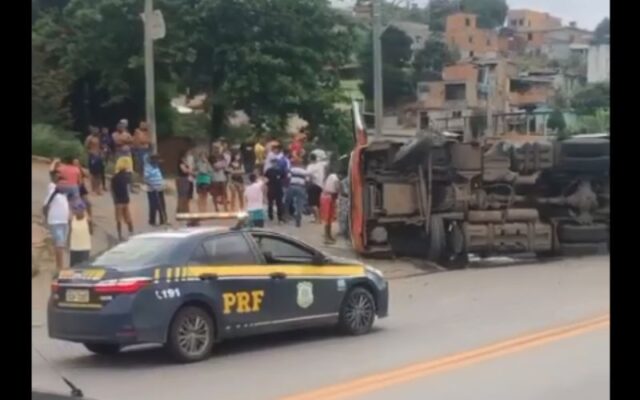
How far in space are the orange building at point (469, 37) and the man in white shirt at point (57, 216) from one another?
213 inches

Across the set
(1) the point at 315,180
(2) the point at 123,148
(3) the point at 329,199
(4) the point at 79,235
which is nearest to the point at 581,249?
(3) the point at 329,199

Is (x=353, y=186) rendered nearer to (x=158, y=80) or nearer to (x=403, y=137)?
(x=403, y=137)

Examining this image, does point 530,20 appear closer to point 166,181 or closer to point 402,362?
point 166,181

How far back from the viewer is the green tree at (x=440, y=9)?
16.2m

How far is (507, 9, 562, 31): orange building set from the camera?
1541 cm

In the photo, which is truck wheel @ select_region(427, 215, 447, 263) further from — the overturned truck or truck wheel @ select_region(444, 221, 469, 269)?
truck wheel @ select_region(444, 221, 469, 269)

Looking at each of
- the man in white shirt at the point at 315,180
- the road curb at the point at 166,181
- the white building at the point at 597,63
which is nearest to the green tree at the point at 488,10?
the white building at the point at 597,63

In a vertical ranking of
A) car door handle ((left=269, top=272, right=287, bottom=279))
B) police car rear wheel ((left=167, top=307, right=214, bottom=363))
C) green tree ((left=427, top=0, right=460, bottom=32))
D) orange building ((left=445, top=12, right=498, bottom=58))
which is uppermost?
green tree ((left=427, top=0, right=460, bottom=32))

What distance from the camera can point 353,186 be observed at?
682 inches

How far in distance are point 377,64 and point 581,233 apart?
3719mm

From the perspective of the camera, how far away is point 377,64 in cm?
1709

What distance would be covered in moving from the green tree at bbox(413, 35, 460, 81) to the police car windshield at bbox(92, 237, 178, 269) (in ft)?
21.5

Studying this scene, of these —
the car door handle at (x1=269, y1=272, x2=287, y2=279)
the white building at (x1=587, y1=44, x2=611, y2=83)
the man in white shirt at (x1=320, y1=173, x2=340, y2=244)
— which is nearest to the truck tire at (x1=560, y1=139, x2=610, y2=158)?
the white building at (x1=587, y1=44, x2=611, y2=83)
